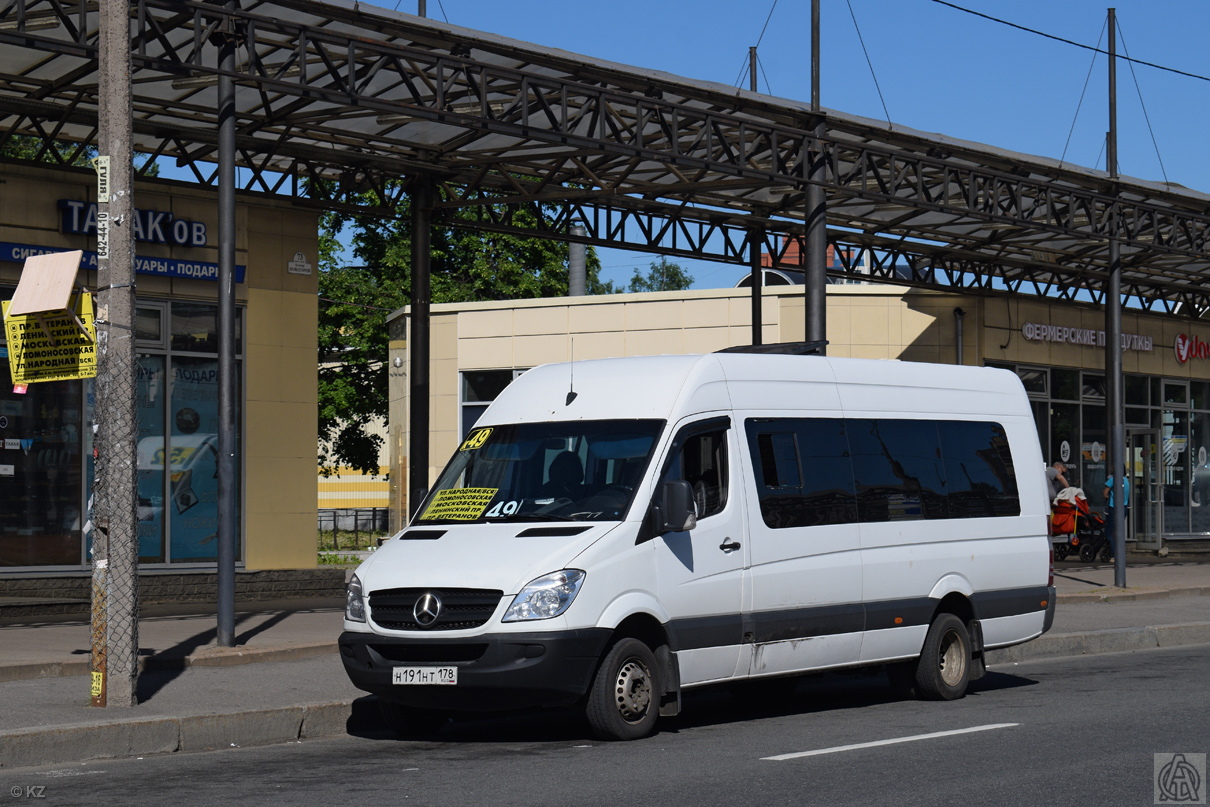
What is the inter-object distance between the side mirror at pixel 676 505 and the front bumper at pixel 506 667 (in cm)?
86

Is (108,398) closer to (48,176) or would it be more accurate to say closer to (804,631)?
(804,631)

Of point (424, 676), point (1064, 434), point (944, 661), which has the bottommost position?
point (944, 661)

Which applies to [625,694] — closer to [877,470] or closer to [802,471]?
[802,471]

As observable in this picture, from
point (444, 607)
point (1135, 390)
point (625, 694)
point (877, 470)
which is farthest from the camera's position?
point (1135, 390)

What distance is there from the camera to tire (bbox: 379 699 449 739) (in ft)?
32.0

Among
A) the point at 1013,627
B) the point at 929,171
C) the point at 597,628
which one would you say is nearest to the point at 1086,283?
the point at 929,171

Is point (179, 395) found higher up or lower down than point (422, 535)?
higher up

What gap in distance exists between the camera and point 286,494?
19484mm

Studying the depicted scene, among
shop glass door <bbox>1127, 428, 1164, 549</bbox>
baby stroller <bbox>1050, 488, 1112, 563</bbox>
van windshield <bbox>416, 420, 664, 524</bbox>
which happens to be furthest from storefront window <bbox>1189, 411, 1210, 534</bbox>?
van windshield <bbox>416, 420, 664, 524</bbox>

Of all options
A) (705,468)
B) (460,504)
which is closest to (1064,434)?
(705,468)

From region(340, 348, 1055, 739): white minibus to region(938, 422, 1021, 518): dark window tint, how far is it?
0.02 metres

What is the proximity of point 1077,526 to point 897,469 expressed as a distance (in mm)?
19443

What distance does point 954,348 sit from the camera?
30.7 meters

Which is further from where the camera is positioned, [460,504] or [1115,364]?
[1115,364]
